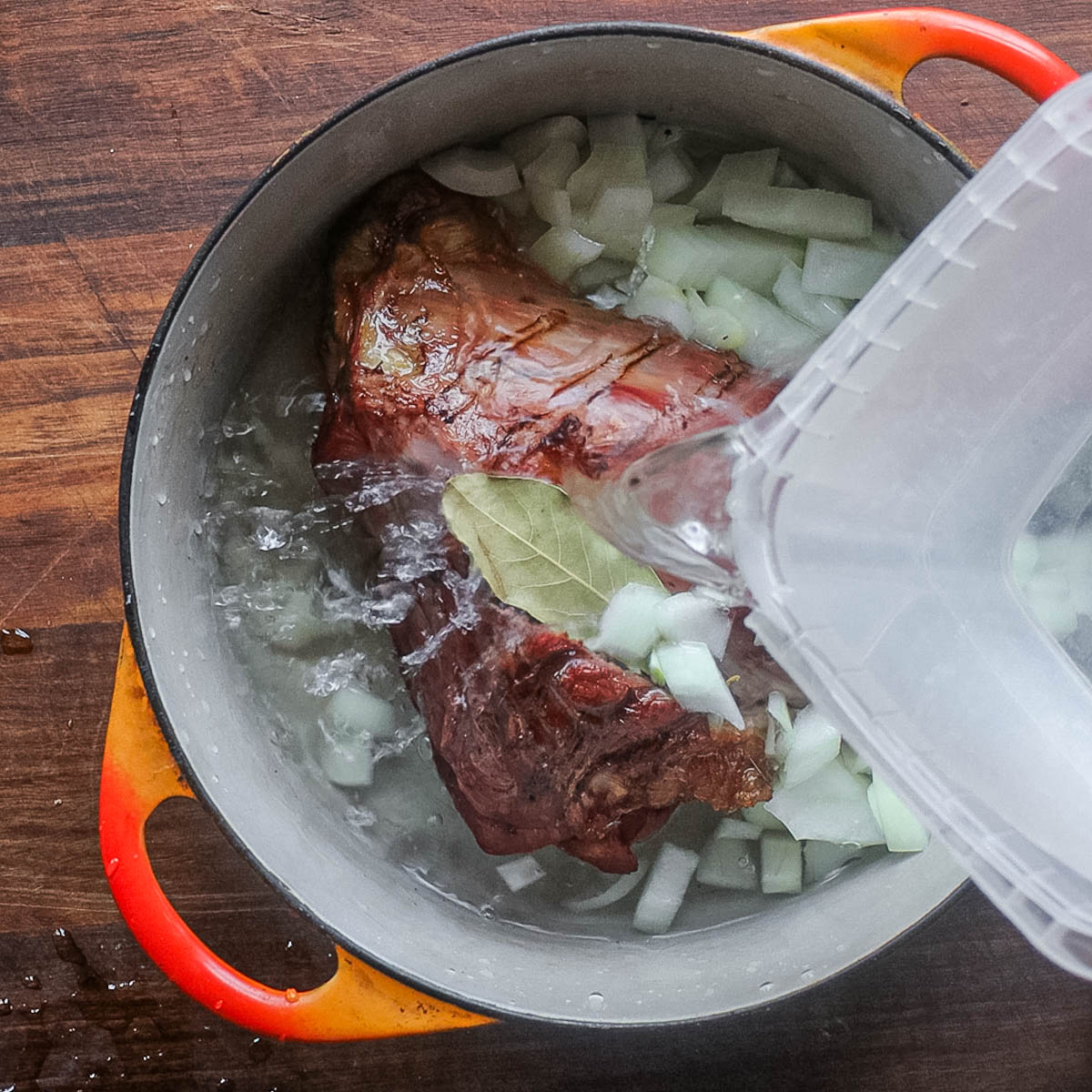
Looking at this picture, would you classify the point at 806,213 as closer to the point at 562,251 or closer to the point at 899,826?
the point at 562,251

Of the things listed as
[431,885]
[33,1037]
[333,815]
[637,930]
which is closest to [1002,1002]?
[637,930]

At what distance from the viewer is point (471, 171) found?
114 cm

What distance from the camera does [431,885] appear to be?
4.01 ft

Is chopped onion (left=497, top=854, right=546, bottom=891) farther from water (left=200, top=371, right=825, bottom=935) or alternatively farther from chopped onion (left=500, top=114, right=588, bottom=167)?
chopped onion (left=500, top=114, right=588, bottom=167)

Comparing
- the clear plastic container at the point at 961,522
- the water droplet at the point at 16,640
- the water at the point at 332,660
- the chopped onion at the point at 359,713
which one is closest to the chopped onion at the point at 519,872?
the water at the point at 332,660

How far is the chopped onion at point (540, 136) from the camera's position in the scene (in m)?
1.14

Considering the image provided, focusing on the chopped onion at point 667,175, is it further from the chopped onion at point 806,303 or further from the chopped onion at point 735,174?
the chopped onion at point 806,303

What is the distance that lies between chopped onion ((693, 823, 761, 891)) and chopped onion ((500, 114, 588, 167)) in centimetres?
84

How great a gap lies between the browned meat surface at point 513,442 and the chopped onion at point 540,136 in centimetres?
11

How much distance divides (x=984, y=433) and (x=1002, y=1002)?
72 cm

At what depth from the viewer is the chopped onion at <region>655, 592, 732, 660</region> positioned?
3.23 feet

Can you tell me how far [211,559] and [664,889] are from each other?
26.3 inches

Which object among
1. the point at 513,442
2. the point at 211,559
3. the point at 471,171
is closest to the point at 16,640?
the point at 211,559

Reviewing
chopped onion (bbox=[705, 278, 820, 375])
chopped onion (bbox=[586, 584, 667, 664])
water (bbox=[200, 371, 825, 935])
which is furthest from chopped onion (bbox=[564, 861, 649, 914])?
chopped onion (bbox=[705, 278, 820, 375])
